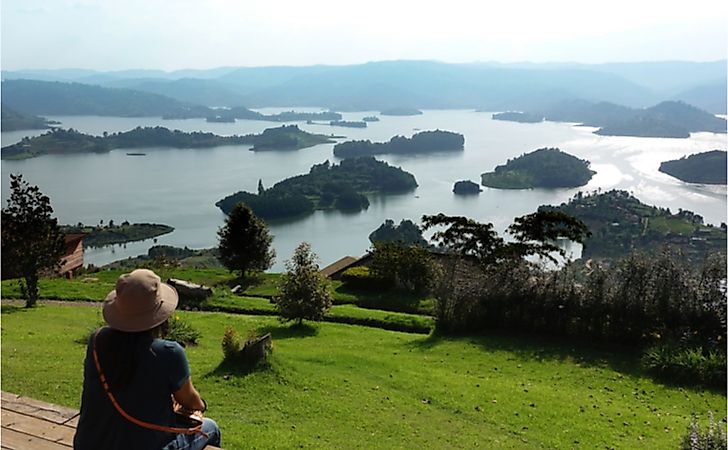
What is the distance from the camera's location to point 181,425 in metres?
3.00

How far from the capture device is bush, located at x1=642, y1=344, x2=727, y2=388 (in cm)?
848

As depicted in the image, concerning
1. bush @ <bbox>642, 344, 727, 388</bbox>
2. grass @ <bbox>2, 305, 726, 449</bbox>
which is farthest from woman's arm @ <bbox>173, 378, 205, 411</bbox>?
bush @ <bbox>642, 344, 727, 388</bbox>

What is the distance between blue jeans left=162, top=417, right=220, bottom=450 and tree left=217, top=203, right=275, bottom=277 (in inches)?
757

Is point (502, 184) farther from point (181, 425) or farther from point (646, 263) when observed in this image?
point (181, 425)

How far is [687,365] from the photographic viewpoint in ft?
28.5

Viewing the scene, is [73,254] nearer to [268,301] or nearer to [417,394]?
[268,301]

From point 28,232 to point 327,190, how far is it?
8175 cm

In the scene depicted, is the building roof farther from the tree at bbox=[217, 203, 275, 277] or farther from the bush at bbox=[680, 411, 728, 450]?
the bush at bbox=[680, 411, 728, 450]

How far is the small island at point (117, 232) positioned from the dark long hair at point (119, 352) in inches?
2880

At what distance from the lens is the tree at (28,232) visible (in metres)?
12.9

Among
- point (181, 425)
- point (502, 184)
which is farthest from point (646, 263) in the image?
point (502, 184)

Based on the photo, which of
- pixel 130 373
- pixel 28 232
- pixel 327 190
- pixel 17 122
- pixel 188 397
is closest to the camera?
pixel 130 373

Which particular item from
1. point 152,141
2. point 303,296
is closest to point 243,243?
point 303,296

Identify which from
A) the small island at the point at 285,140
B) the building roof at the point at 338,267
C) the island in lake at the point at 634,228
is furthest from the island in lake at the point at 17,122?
the building roof at the point at 338,267
